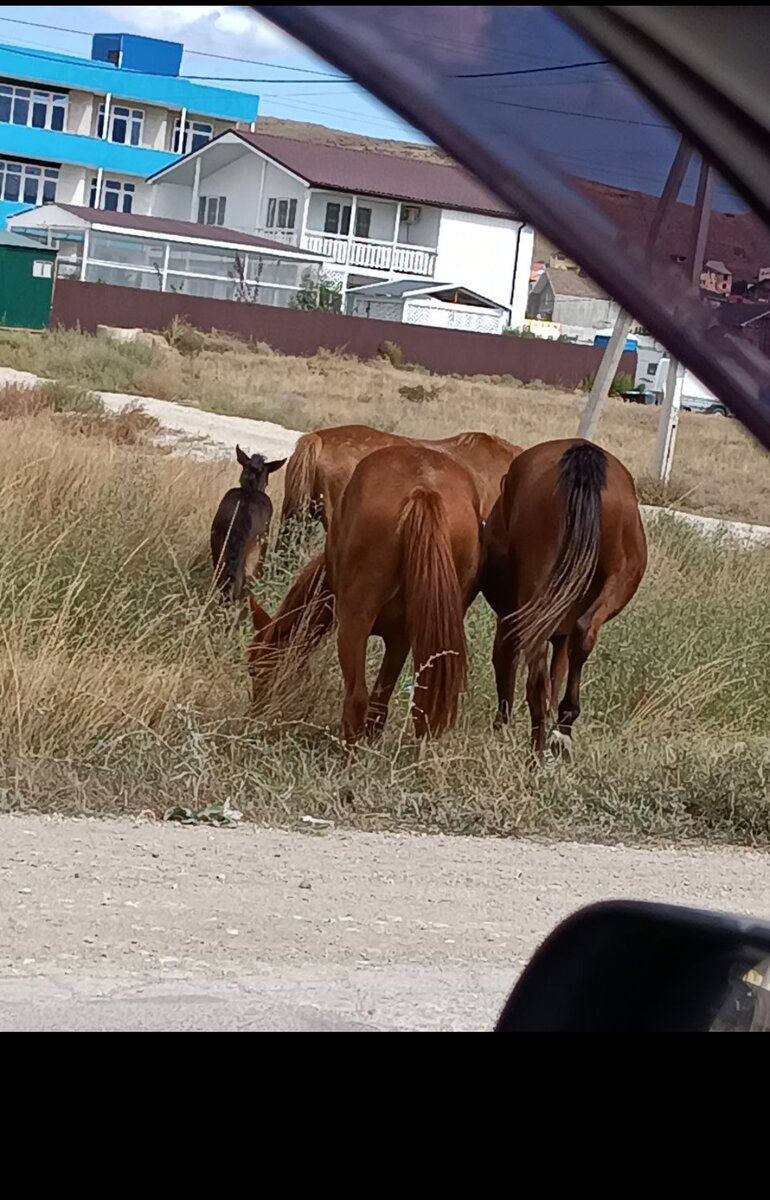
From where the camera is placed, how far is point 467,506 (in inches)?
310

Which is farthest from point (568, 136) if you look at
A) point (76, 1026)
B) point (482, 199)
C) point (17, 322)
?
point (17, 322)

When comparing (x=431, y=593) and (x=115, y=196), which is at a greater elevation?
(x=115, y=196)

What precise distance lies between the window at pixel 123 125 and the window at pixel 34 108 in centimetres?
189

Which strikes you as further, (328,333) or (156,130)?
(156,130)

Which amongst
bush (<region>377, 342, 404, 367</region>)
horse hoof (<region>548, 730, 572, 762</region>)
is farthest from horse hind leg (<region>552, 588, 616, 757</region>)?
bush (<region>377, 342, 404, 367</region>)

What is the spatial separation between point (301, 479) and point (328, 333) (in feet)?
147

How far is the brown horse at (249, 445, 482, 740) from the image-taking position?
7.52 metres

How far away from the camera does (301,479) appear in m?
9.85

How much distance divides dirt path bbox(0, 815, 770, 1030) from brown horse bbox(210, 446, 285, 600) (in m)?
2.69

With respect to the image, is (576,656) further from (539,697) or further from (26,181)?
(26,181)

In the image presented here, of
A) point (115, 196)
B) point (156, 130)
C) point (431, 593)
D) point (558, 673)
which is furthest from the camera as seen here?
point (156, 130)

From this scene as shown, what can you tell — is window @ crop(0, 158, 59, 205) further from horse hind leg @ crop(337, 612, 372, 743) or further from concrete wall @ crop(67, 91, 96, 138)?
horse hind leg @ crop(337, 612, 372, 743)

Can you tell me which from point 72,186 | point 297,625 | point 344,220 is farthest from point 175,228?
point 297,625

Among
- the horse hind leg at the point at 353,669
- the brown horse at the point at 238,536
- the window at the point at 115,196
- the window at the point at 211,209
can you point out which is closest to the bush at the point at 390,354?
the window at the point at 211,209
